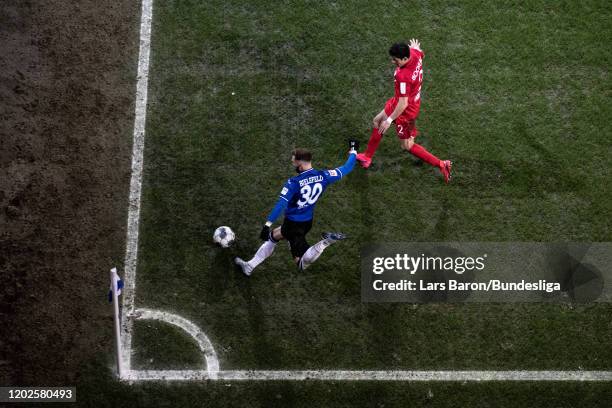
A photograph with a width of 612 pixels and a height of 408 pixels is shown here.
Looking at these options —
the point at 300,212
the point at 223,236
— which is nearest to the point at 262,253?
the point at 223,236

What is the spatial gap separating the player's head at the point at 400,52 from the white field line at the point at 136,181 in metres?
3.85

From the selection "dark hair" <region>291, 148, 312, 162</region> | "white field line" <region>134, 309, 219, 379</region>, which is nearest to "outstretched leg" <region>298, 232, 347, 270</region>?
"dark hair" <region>291, 148, 312, 162</region>

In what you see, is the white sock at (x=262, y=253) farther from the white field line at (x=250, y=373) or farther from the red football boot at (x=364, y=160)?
the red football boot at (x=364, y=160)

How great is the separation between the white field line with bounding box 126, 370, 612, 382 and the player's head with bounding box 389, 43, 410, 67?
13.0ft

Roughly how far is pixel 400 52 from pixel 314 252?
2.77m

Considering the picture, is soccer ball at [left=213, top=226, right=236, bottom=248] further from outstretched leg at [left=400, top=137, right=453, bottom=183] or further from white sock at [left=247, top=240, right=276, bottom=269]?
outstretched leg at [left=400, top=137, right=453, bottom=183]

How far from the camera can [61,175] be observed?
11445 mm

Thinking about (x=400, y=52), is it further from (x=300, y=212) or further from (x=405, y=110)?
(x=300, y=212)

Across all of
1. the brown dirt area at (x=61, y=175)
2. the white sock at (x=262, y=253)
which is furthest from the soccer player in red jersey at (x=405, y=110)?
the brown dirt area at (x=61, y=175)

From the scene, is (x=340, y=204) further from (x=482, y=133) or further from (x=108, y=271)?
(x=108, y=271)

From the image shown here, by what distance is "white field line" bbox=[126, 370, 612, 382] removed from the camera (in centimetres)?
1015

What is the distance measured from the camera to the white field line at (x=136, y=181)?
1048cm

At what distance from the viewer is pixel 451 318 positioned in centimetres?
1076

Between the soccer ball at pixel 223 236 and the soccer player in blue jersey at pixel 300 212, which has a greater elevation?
the soccer player in blue jersey at pixel 300 212
